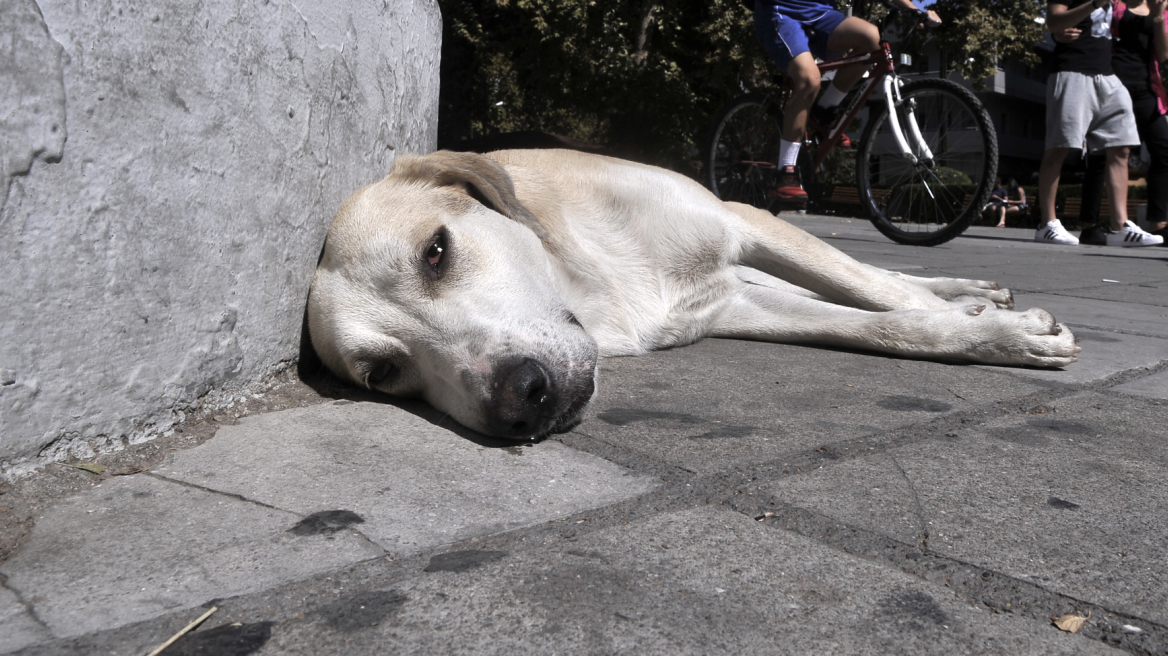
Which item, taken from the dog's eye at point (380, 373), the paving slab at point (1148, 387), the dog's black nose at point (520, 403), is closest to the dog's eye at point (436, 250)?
the dog's eye at point (380, 373)

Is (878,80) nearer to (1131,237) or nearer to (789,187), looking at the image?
(789,187)

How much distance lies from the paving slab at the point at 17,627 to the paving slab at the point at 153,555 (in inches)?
0.6

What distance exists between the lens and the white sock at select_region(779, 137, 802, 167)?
6.62 meters

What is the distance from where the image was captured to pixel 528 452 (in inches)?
79.4

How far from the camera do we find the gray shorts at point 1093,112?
7797mm

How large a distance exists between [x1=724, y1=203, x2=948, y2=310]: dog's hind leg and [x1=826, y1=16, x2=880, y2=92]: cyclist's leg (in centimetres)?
363

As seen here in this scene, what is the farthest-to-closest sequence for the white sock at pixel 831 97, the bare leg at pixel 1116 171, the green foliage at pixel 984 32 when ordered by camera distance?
the green foliage at pixel 984 32 < the bare leg at pixel 1116 171 < the white sock at pixel 831 97

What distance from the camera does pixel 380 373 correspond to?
2.58 metres

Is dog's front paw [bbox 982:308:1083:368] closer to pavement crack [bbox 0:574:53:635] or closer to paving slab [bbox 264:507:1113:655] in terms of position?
paving slab [bbox 264:507:1113:655]

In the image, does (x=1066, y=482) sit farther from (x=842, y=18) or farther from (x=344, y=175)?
(x=842, y=18)

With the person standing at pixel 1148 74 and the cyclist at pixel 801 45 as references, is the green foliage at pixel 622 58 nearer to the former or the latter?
the person standing at pixel 1148 74

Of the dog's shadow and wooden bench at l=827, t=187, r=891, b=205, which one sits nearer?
the dog's shadow

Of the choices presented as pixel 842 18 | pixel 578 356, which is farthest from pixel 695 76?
pixel 578 356

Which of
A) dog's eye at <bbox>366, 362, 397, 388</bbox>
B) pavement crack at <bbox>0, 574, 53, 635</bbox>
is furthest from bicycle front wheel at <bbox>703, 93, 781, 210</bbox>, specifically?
pavement crack at <bbox>0, 574, 53, 635</bbox>
